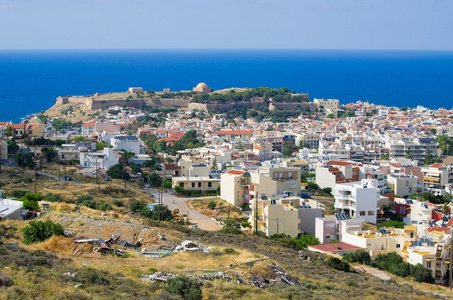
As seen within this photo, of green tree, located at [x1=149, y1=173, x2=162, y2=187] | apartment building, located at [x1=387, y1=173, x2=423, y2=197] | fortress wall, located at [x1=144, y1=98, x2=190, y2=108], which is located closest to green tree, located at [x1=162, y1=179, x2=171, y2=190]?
green tree, located at [x1=149, y1=173, x2=162, y2=187]

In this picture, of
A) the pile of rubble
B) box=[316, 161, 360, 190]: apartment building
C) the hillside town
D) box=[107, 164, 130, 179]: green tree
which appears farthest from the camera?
box=[316, 161, 360, 190]: apartment building

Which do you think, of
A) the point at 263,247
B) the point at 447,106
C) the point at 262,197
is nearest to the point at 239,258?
the point at 263,247

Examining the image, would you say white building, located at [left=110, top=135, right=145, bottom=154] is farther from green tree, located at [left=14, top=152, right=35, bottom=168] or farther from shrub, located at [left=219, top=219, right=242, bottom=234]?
shrub, located at [left=219, top=219, right=242, bottom=234]

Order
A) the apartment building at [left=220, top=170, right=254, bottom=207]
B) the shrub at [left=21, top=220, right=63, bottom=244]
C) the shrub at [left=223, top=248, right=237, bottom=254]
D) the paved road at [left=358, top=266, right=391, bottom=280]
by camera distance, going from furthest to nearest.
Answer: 1. the apartment building at [left=220, top=170, right=254, bottom=207]
2. the paved road at [left=358, top=266, right=391, bottom=280]
3. the shrub at [left=223, top=248, right=237, bottom=254]
4. the shrub at [left=21, top=220, right=63, bottom=244]

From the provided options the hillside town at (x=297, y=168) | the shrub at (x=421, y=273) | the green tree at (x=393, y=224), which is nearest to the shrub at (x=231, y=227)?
the hillside town at (x=297, y=168)

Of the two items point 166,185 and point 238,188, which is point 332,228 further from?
point 166,185

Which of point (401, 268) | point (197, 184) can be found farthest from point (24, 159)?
point (401, 268)

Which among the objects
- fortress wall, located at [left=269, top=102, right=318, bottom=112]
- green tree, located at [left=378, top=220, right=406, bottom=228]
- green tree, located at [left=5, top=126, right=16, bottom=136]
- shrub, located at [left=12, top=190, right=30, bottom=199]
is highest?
fortress wall, located at [left=269, top=102, right=318, bottom=112]
